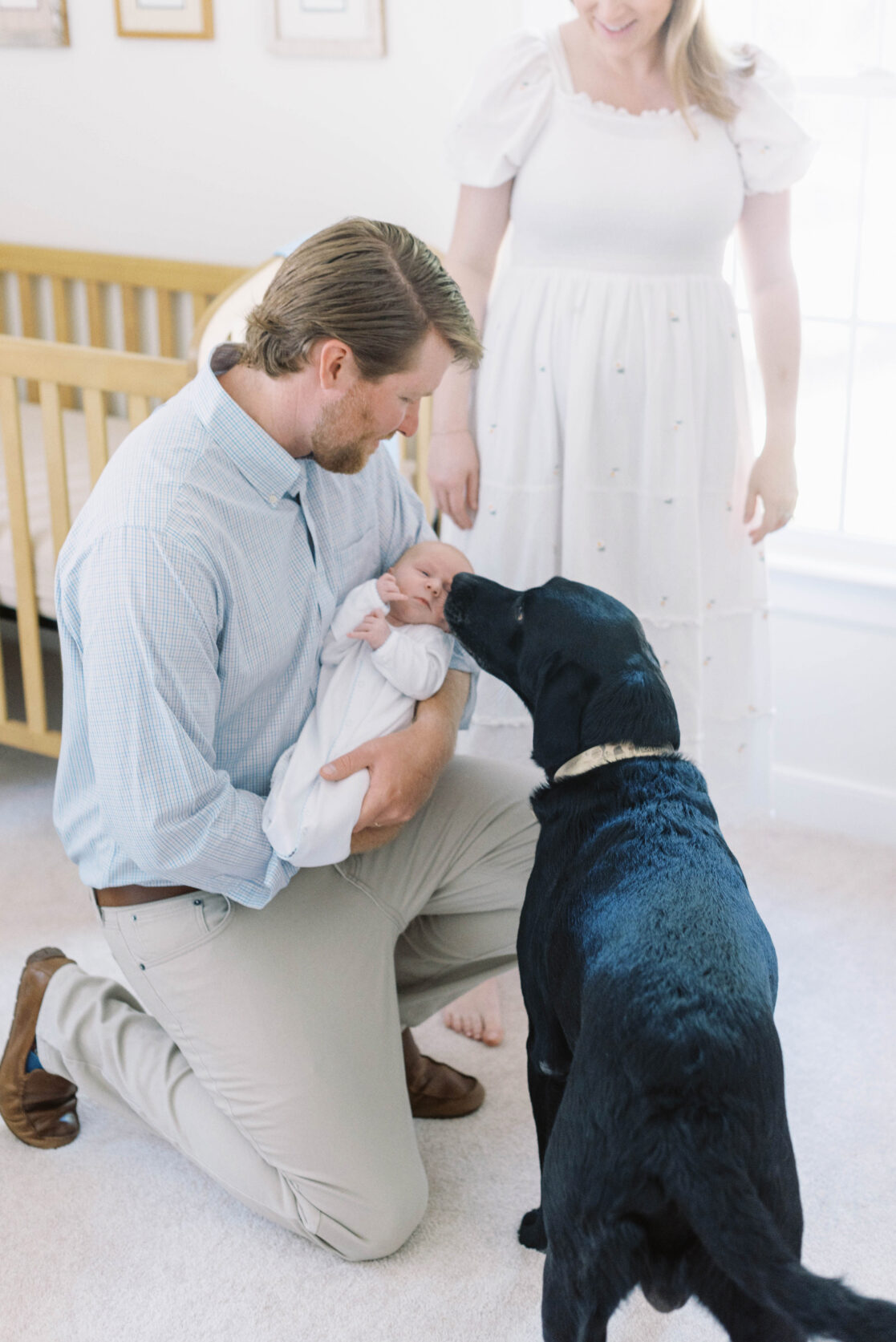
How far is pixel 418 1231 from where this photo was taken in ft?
4.58

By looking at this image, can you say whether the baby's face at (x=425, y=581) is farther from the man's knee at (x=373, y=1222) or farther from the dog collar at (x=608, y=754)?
the man's knee at (x=373, y=1222)

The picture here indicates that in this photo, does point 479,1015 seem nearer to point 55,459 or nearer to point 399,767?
point 399,767

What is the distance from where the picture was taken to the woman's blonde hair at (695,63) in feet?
5.04

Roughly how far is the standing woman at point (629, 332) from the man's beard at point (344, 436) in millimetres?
459

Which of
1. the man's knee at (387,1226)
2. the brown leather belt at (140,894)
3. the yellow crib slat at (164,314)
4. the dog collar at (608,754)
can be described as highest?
the yellow crib slat at (164,314)

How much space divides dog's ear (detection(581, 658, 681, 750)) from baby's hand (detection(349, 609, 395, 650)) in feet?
0.90

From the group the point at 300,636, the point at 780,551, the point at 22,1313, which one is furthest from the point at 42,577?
the point at 780,551

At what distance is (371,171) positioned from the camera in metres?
2.54

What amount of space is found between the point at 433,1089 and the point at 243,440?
875 mm

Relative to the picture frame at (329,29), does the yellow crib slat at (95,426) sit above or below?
below

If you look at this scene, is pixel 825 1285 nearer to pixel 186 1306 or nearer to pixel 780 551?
pixel 186 1306

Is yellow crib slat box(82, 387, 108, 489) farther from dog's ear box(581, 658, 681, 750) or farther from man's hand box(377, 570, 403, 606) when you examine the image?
dog's ear box(581, 658, 681, 750)

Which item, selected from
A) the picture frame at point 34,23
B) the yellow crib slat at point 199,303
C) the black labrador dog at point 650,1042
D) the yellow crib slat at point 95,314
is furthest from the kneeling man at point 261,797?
the picture frame at point 34,23

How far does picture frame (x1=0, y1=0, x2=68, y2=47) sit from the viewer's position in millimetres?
2795
